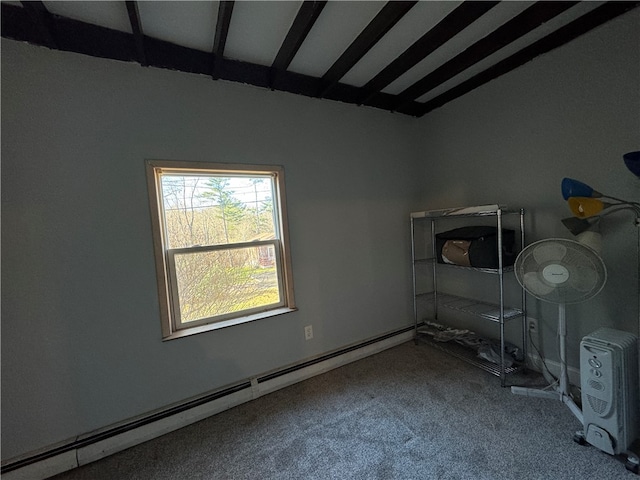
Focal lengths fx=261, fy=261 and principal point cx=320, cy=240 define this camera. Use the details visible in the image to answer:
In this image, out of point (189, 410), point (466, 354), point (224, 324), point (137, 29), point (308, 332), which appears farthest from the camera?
point (466, 354)

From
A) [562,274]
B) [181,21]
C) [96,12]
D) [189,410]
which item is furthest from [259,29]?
[189,410]

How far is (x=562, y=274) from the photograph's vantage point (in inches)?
60.6

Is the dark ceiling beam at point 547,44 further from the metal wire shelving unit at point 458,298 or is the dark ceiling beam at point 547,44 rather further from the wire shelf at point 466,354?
the wire shelf at point 466,354

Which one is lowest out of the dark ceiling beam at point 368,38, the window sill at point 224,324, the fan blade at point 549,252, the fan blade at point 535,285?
the window sill at point 224,324

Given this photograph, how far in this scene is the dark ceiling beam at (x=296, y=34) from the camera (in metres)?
1.42

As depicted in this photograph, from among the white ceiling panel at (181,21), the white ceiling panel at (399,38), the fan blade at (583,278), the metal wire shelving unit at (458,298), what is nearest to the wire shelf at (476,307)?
the metal wire shelving unit at (458,298)

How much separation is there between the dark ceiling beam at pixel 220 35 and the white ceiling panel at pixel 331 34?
0.51 metres

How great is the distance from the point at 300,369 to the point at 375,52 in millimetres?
2546

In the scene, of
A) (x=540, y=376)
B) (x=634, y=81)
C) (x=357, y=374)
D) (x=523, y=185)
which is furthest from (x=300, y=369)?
(x=634, y=81)

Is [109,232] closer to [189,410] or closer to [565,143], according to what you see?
[189,410]

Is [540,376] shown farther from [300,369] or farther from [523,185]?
[300,369]

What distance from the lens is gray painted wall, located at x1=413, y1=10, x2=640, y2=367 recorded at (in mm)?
1627

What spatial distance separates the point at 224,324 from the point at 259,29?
6.58 ft

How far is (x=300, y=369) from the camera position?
2229mm
